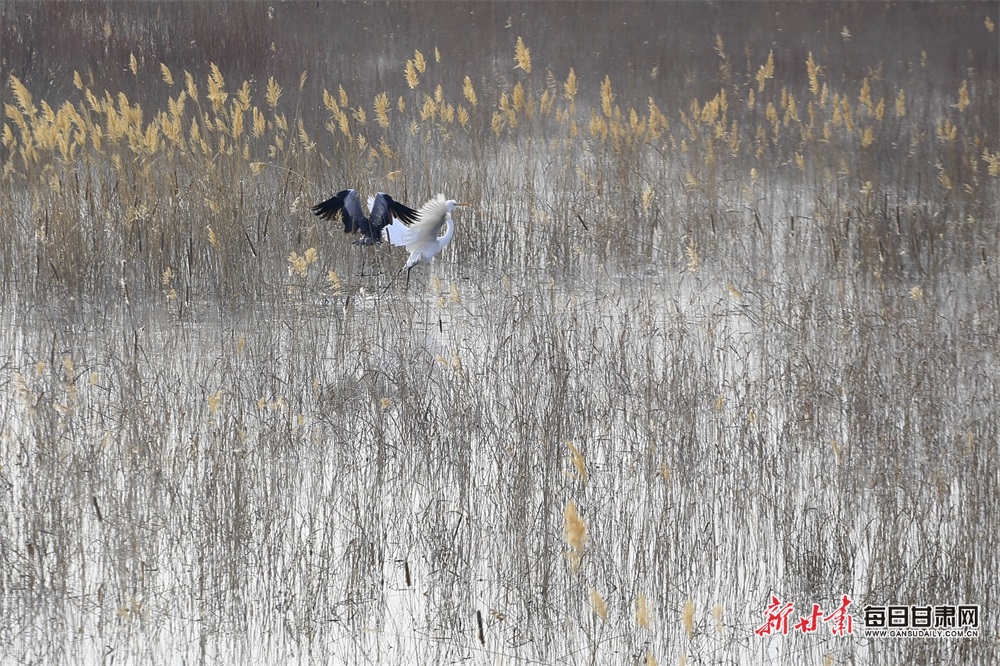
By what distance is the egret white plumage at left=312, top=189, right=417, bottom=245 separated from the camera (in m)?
3.60

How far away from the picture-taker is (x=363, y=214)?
3.66 meters

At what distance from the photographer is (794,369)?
2.82 meters

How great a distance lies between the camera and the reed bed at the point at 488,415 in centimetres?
190

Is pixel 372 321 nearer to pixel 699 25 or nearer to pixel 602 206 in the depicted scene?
pixel 602 206

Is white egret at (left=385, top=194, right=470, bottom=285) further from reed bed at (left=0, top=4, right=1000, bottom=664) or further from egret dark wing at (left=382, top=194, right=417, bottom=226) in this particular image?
reed bed at (left=0, top=4, right=1000, bottom=664)

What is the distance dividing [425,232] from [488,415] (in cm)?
129

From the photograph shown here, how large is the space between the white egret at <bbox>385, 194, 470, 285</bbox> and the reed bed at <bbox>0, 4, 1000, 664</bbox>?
0.60 feet

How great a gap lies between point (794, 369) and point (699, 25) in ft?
23.8

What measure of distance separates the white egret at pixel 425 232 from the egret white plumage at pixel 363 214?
3 cm
